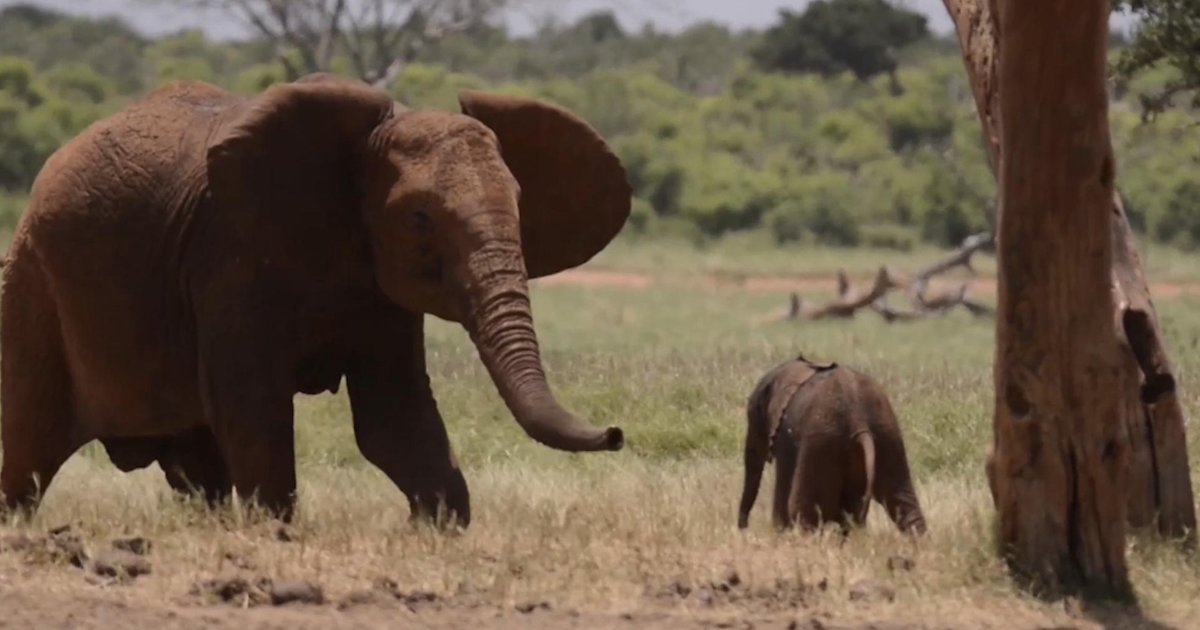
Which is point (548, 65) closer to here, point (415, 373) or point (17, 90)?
point (17, 90)

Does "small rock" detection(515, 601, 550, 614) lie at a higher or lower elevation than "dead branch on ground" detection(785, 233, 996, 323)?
higher

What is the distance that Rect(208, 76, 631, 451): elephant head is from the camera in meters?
8.23

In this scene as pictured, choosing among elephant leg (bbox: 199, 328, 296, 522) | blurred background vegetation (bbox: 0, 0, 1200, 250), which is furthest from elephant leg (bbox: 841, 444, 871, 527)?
blurred background vegetation (bbox: 0, 0, 1200, 250)

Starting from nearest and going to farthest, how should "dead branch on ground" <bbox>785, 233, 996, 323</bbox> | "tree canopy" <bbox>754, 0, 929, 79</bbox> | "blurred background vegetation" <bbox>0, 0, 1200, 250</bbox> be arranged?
"dead branch on ground" <bbox>785, 233, 996, 323</bbox> < "blurred background vegetation" <bbox>0, 0, 1200, 250</bbox> < "tree canopy" <bbox>754, 0, 929, 79</bbox>

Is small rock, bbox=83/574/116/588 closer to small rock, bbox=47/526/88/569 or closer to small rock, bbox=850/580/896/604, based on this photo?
small rock, bbox=47/526/88/569

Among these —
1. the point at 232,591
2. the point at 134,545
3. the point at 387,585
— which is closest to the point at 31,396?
the point at 134,545

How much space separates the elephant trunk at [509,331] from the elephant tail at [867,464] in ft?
5.39

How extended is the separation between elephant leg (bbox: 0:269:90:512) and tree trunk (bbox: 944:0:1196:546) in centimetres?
409

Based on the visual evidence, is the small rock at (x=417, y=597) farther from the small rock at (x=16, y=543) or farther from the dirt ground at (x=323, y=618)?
the small rock at (x=16, y=543)

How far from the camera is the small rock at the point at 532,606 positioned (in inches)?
291

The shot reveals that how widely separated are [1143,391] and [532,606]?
282cm

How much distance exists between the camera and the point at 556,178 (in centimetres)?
946

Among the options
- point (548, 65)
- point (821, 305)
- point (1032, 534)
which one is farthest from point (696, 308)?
point (548, 65)

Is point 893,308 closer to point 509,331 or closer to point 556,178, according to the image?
point 556,178
